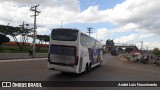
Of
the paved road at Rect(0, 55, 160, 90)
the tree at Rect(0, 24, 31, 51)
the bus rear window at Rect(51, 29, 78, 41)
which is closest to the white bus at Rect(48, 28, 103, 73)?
the bus rear window at Rect(51, 29, 78, 41)

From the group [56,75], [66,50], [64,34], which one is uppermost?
[64,34]

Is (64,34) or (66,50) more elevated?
(64,34)

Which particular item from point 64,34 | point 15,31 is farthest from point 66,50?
point 15,31

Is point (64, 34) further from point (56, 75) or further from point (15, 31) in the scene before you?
point (15, 31)

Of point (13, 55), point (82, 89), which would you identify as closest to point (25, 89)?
point (82, 89)

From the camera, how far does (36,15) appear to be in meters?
61.3

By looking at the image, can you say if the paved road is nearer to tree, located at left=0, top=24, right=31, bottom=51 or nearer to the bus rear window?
the bus rear window

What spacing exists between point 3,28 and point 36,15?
21866 mm

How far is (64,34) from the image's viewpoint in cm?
1755

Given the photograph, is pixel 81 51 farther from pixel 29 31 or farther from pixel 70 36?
pixel 29 31

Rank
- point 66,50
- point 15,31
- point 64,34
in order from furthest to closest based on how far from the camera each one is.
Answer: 1. point 15,31
2. point 64,34
3. point 66,50

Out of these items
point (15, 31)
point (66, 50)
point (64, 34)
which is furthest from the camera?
point (15, 31)

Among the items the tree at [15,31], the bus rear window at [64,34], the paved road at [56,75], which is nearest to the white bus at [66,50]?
A: the bus rear window at [64,34]

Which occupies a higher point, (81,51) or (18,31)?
(18,31)
